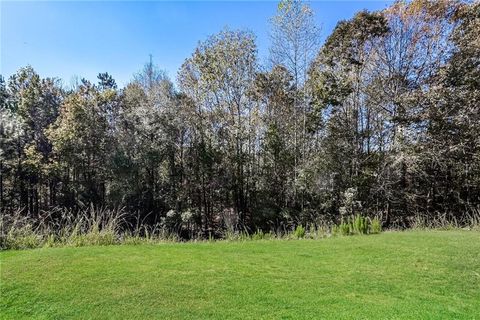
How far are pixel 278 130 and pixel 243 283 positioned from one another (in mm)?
11504

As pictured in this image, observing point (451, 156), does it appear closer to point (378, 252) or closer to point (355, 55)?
point (355, 55)

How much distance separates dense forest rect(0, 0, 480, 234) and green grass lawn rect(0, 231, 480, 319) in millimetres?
6612

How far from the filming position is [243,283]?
3365 millimetres

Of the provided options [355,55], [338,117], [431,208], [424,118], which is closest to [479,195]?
[431,208]

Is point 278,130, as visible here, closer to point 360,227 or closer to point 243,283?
point 360,227

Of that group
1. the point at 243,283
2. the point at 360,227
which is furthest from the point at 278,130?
the point at 243,283

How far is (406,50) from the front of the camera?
11867 millimetres

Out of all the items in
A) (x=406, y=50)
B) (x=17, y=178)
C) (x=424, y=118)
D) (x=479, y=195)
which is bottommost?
(x=479, y=195)

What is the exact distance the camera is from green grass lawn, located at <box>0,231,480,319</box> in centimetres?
279

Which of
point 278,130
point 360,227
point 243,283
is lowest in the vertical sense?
point 243,283

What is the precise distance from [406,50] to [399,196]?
202 inches

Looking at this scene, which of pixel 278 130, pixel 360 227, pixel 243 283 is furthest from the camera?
pixel 278 130

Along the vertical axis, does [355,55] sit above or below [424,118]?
above

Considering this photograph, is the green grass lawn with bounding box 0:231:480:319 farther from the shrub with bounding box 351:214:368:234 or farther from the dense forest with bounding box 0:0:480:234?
the dense forest with bounding box 0:0:480:234
